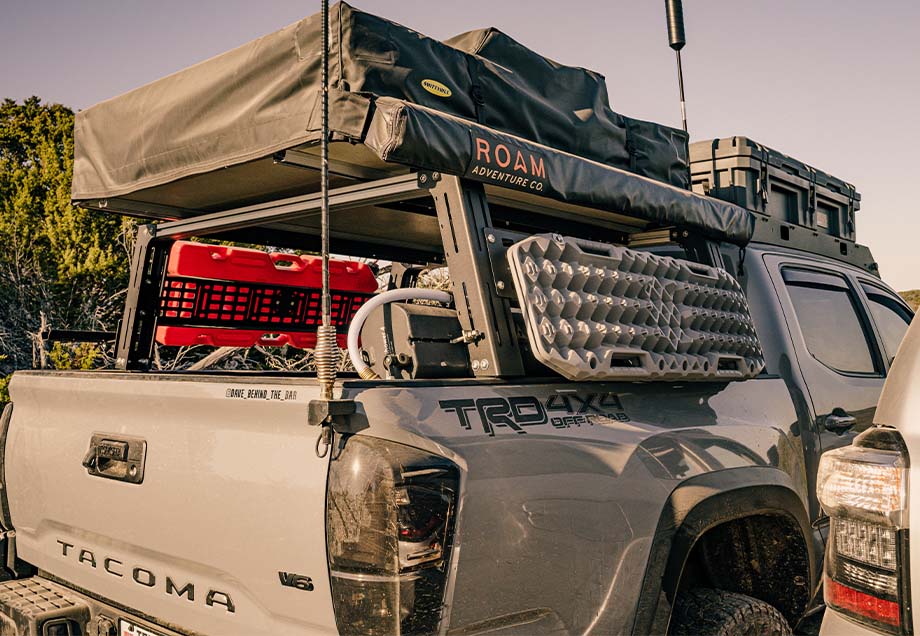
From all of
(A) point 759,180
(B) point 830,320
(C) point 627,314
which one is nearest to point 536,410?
(C) point 627,314

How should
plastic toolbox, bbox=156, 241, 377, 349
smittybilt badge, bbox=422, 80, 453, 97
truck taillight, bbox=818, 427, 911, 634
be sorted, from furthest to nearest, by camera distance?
1. plastic toolbox, bbox=156, 241, 377, 349
2. smittybilt badge, bbox=422, 80, 453, 97
3. truck taillight, bbox=818, 427, 911, 634

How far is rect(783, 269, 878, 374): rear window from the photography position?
4070mm

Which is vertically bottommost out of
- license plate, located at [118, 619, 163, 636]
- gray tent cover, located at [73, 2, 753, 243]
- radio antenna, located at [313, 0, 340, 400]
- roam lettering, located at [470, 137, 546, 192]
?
license plate, located at [118, 619, 163, 636]

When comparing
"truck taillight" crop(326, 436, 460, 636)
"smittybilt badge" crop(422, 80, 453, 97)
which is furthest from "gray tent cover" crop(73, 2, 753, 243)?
"truck taillight" crop(326, 436, 460, 636)

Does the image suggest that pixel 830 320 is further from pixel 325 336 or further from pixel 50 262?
pixel 50 262

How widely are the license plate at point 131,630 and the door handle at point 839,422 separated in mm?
2922

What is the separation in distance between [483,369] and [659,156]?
187 centimetres

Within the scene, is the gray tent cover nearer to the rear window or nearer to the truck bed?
the rear window

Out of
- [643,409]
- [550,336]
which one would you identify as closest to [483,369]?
[550,336]

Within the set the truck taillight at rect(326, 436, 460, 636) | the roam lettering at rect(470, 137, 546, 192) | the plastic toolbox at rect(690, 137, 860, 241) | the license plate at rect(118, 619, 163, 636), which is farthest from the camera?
the plastic toolbox at rect(690, 137, 860, 241)

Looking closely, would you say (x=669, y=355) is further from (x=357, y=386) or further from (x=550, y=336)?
(x=357, y=386)

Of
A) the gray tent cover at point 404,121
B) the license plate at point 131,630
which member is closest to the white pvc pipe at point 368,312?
the gray tent cover at point 404,121

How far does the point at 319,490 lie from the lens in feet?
6.91

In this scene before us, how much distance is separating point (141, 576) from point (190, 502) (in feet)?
1.29
